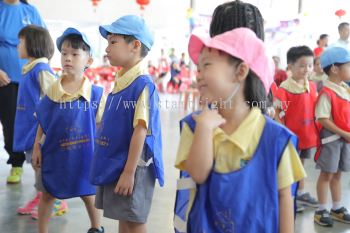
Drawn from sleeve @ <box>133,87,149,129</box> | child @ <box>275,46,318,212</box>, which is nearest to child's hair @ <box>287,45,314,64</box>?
child @ <box>275,46,318,212</box>

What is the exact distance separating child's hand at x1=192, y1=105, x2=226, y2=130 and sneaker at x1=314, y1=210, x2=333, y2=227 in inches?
77.0

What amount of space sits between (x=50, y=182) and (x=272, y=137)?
1396 millimetres

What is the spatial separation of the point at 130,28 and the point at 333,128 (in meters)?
1.57

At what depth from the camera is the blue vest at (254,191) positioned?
1.07 meters

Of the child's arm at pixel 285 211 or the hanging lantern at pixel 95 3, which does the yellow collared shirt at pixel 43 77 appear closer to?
the child's arm at pixel 285 211

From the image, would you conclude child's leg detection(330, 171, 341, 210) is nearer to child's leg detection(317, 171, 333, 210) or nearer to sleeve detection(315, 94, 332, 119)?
child's leg detection(317, 171, 333, 210)

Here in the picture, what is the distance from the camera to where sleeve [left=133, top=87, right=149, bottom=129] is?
5.66 ft

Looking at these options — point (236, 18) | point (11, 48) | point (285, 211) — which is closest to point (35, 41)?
point (11, 48)

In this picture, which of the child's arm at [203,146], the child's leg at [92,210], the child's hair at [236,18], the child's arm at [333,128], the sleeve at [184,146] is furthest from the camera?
the child's arm at [333,128]

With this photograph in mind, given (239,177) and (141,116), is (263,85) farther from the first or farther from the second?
A: (141,116)

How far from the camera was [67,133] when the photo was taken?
2111 millimetres

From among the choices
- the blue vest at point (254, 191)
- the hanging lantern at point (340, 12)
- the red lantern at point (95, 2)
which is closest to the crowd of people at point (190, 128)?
the blue vest at point (254, 191)

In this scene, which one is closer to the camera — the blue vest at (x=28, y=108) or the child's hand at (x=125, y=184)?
the child's hand at (x=125, y=184)

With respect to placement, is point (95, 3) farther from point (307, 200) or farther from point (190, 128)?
point (190, 128)
